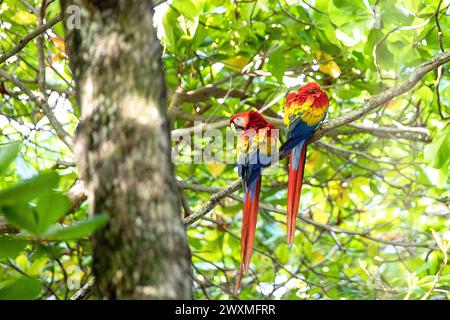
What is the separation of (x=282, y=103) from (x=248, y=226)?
1230 mm

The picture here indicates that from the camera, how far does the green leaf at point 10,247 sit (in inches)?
33.7

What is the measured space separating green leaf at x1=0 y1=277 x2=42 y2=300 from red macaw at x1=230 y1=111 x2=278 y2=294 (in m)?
1.29

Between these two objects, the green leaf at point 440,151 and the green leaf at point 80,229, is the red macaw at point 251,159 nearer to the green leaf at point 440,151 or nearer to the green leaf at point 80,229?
the green leaf at point 440,151

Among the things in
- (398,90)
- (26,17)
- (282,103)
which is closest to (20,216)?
(398,90)

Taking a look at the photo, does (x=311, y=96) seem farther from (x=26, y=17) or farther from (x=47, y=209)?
(x=47, y=209)

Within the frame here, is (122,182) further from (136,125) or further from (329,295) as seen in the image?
(329,295)

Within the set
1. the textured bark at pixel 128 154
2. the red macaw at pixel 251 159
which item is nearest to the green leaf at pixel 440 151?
the red macaw at pixel 251 159

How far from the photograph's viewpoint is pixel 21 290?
2.75 feet

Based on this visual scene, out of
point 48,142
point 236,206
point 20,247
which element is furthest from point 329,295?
point 20,247

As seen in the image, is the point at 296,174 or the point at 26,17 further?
the point at 26,17

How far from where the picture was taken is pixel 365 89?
3104mm

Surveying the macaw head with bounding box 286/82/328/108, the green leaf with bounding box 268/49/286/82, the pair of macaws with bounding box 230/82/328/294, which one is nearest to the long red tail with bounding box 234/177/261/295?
the pair of macaws with bounding box 230/82/328/294

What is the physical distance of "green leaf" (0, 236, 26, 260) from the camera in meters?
0.85

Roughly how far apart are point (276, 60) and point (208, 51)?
475 millimetres
